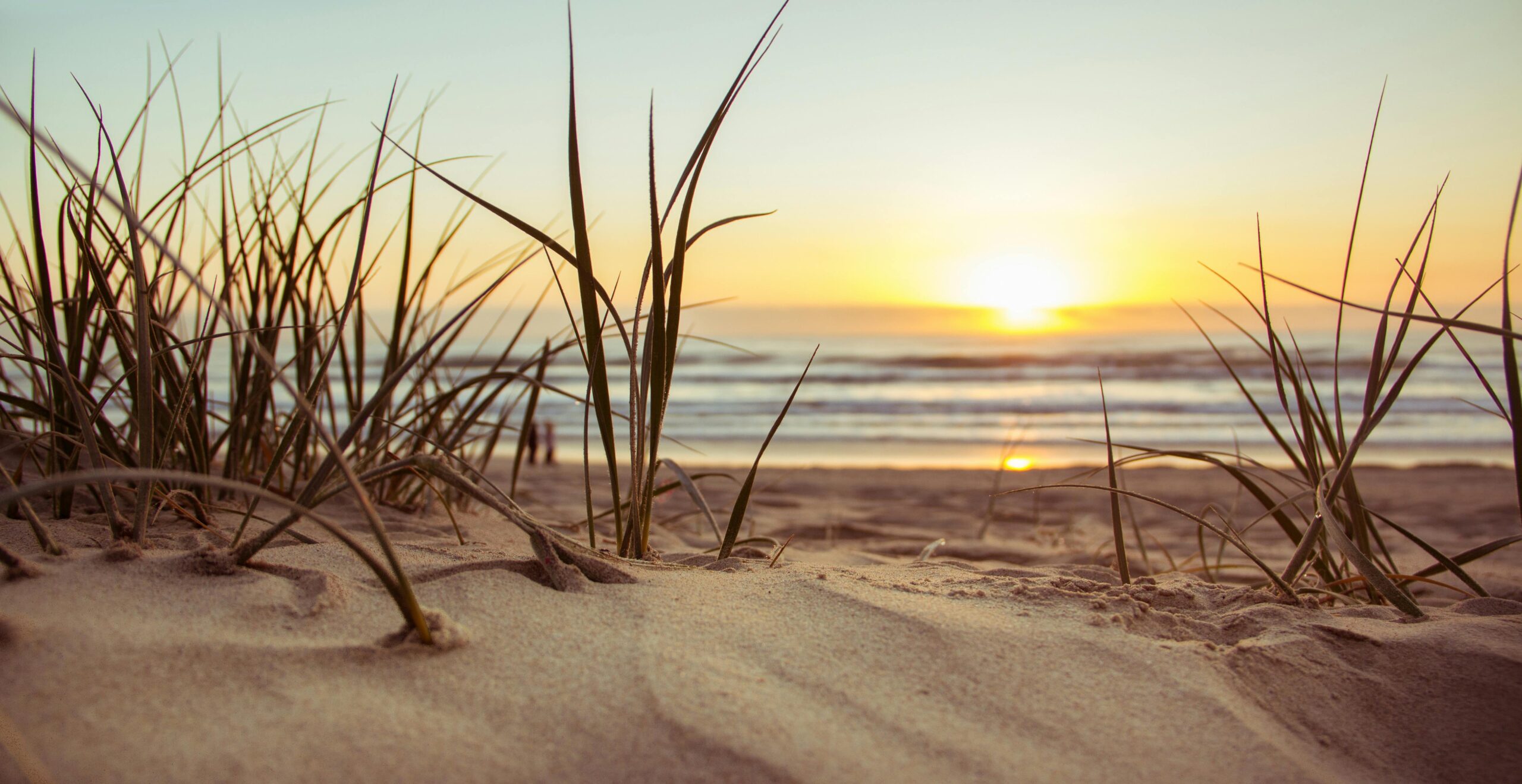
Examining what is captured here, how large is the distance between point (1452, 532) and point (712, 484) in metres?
3.54

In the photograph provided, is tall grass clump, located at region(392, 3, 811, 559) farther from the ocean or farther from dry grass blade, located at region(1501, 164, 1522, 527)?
dry grass blade, located at region(1501, 164, 1522, 527)

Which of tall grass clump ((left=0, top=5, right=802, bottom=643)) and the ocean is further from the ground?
tall grass clump ((left=0, top=5, right=802, bottom=643))

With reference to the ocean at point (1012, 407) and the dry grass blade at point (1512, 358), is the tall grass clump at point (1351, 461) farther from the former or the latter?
the ocean at point (1012, 407)

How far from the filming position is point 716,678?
0.91 meters

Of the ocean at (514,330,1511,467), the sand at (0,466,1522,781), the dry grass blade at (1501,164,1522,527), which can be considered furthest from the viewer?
the ocean at (514,330,1511,467)

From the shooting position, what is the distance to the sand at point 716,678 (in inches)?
29.7

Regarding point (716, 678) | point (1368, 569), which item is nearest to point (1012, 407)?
point (1368, 569)

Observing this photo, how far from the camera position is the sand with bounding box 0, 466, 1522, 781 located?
75 centimetres

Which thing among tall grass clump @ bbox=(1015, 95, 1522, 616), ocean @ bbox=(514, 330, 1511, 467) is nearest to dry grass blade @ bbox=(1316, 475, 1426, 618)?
tall grass clump @ bbox=(1015, 95, 1522, 616)

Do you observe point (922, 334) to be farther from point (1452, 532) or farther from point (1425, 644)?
point (1425, 644)

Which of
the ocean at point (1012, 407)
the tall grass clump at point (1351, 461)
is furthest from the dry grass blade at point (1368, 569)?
the ocean at point (1012, 407)

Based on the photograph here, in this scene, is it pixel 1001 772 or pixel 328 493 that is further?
pixel 328 493

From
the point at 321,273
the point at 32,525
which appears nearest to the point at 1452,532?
the point at 321,273

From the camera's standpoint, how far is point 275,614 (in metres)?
0.96
